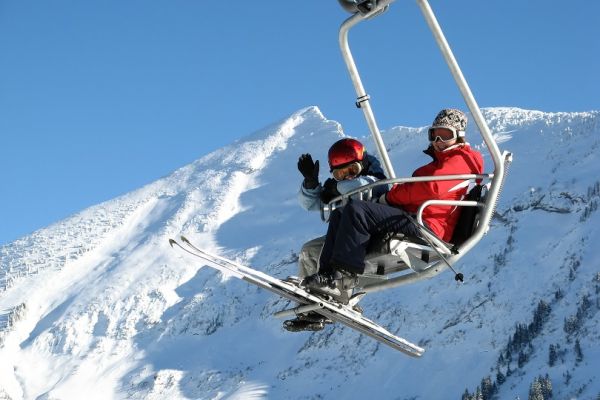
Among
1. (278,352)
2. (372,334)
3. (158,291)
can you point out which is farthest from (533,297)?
(372,334)

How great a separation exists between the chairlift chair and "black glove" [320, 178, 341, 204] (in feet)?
0.20

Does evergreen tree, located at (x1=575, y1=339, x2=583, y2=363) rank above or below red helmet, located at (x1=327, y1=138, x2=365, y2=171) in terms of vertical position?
below

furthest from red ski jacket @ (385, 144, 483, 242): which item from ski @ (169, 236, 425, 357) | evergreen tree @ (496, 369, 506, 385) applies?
evergreen tree @ (496, 369, 506, 385)

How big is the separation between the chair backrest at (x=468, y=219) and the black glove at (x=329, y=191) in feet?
3.03

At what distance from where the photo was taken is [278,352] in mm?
170000

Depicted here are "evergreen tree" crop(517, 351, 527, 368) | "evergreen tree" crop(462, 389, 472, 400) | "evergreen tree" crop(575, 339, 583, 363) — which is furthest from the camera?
"evergreen tree" crop(517, 351, 527, 368)

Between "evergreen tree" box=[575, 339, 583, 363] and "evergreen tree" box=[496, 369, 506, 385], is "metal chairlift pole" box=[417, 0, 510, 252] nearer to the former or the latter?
"evergreen tree" box=[496, 369, 506, 385]

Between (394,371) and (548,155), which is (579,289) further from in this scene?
(548,155)

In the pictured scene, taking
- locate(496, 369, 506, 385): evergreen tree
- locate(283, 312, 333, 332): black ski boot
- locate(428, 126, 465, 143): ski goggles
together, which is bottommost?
locate(496, 369, 506, 385): evergreen tree

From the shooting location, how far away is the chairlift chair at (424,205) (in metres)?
6.41

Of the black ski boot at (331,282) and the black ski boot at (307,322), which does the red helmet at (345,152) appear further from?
the black ski boot at (307,322)

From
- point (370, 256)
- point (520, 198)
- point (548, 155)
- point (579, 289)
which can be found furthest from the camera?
point (548, 155)

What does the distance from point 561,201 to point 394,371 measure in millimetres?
48267

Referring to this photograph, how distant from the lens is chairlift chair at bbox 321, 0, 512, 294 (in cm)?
641
